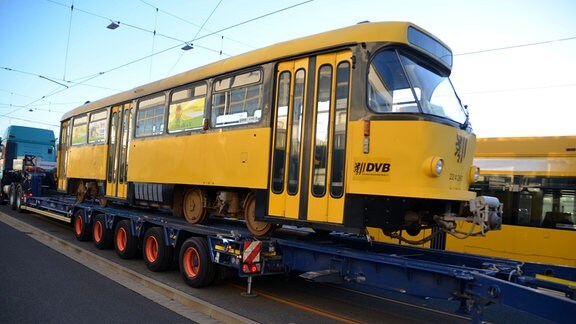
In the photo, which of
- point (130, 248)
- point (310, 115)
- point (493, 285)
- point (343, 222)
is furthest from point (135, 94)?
point (493, 285)

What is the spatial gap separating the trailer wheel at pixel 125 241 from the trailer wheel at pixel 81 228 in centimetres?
218

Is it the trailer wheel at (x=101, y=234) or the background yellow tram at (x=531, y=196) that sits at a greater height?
the background yellow tram at (x=531, y=196)

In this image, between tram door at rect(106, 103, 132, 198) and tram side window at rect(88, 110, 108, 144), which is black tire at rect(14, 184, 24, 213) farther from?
tram door at rect(106, 103, 132, 198)

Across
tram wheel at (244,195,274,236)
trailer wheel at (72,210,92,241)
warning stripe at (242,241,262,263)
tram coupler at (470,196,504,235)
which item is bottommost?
trailer wheel at (72,210,92,241)

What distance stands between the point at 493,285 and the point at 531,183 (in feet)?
24.4

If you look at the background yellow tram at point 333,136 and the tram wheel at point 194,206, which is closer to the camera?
the background yellow tram at point 333,136

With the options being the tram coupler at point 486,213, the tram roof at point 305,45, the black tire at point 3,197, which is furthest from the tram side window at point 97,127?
the black tire at point 3,197

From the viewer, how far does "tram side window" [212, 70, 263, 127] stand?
23.5ft

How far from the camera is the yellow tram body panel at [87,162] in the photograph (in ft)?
40.1

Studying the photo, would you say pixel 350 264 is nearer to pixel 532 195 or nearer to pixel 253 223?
pixel 253 223

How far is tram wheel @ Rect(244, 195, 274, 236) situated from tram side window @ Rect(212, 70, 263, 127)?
4.27ft

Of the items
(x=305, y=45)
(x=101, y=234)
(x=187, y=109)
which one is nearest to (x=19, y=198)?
(x=101, y=234)

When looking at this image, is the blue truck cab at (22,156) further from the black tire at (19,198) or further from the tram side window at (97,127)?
the tram side window at (97,127)

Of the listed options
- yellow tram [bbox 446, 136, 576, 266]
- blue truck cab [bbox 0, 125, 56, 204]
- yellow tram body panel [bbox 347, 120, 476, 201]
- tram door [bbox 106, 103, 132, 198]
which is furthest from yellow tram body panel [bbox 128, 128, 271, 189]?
blue truck cab [bbox 0, 125, 56, 204]
